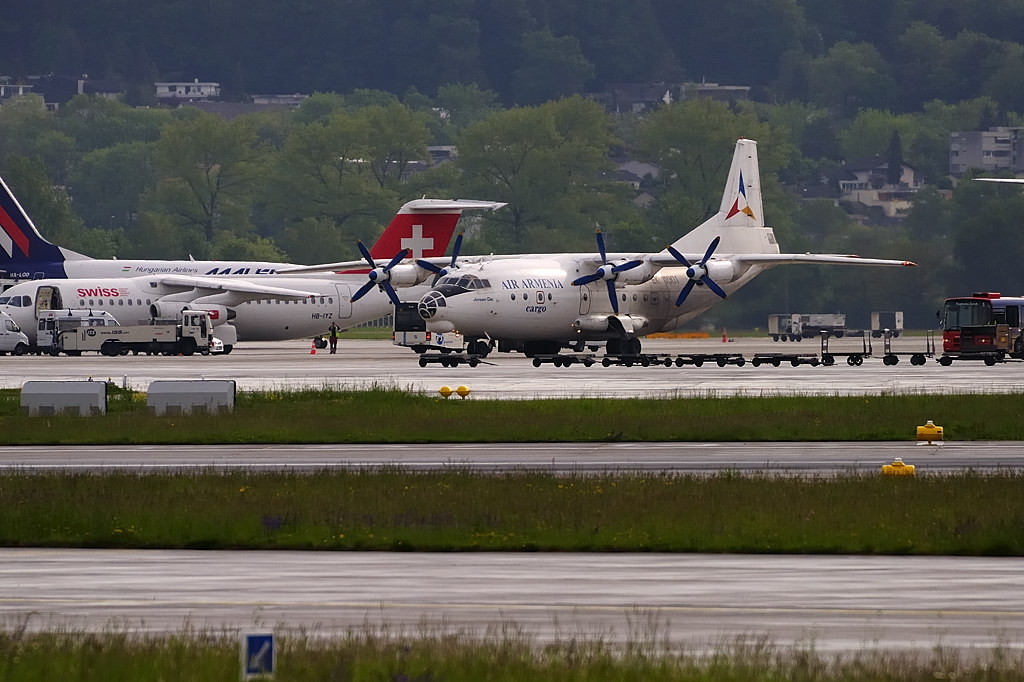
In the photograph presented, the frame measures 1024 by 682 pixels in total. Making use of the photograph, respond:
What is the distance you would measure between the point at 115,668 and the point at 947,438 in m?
25.6

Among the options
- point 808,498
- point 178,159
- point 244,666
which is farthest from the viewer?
point 178,159

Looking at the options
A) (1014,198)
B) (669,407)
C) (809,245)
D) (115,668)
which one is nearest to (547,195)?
(809,245)

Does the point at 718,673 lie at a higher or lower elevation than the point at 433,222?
lower

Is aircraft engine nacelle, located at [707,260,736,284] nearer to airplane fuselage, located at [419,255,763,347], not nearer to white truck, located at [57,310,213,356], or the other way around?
airplane fuselage, located at [419,255,763,347]

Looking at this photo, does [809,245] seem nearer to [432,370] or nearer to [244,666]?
[432,370]

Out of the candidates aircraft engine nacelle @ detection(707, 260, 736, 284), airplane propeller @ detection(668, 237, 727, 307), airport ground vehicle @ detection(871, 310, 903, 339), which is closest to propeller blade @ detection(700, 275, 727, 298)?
airplane propeller @ detection(668, 237, 727, 307)

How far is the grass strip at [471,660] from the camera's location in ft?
45.4

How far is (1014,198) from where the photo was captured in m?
124

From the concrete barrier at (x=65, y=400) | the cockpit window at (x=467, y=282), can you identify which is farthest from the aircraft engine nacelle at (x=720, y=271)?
the concrete barrier at (x=65, y=400)

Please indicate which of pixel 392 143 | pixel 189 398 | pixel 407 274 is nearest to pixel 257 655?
pixel 189 398

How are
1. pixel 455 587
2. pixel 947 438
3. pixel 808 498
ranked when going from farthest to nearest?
pixel 947 438
pixel 808 498
pixel 455 587

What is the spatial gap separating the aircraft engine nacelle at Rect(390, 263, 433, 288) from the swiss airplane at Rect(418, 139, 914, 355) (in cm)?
244

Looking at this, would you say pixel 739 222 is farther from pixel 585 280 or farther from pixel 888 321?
pixel 888 321

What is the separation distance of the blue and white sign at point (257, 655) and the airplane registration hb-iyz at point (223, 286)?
2579 inches
